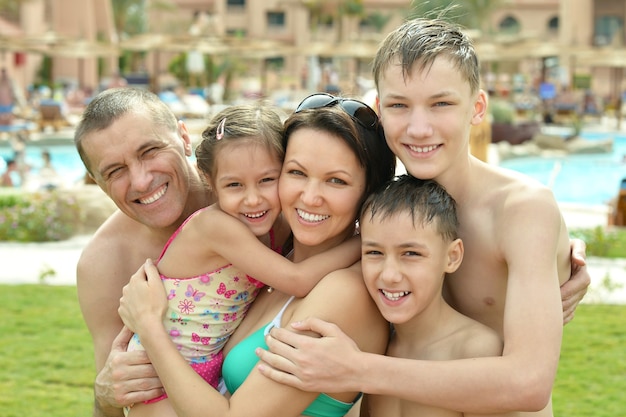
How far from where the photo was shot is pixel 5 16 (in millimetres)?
42750

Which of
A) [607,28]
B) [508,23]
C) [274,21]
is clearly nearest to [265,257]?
[607,28]

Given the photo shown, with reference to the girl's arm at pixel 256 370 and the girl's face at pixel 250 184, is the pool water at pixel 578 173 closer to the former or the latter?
the girl's face at pixel 250 184

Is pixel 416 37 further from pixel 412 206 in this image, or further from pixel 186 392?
pixel 186 392

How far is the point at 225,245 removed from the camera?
3.05 metres

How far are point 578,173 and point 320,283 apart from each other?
20111 mm

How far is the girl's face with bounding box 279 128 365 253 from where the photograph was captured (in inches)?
111

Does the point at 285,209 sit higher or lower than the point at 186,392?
higher

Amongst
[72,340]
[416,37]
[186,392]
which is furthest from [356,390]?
[72,340]

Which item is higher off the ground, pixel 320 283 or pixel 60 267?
pixel 320 283

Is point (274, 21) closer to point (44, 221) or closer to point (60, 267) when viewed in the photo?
point (44, 221)

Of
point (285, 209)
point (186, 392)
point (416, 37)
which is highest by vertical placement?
point (416, 37)

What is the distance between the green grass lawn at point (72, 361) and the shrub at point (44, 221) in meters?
2.76

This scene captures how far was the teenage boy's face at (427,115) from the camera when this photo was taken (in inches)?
107

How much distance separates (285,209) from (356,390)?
0.71 metres
